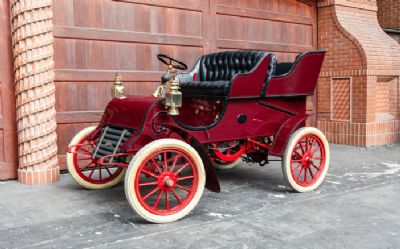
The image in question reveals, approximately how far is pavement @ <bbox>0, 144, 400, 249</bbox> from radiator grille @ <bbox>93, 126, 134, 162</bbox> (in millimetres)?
459

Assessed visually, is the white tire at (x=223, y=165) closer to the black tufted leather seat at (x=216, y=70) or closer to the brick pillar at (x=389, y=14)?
the black tufted leather seat at (x=216, y=70)

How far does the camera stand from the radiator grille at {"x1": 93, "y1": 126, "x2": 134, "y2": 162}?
3.88 metres

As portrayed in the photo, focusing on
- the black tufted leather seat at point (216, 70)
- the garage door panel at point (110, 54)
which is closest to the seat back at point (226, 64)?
the black tufted leather seat at point (216, 70)

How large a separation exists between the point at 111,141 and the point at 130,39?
2.26m

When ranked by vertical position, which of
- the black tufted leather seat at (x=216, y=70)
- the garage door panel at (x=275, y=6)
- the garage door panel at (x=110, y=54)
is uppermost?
the garage door panel at (x=275, y=6)

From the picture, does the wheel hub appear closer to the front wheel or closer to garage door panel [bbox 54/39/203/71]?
the front wheel

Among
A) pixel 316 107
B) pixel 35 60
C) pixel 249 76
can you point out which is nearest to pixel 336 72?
pixel 316 107

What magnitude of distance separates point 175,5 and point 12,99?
252 centimetres

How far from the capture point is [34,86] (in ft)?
15.7

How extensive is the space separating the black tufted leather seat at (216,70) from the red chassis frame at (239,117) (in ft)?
0.51

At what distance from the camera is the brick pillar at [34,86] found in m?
4.75

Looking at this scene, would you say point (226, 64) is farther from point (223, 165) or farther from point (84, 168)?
point (84, 168)

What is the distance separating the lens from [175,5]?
6.29 m

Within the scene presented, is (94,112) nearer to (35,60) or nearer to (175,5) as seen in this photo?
(35,60)
